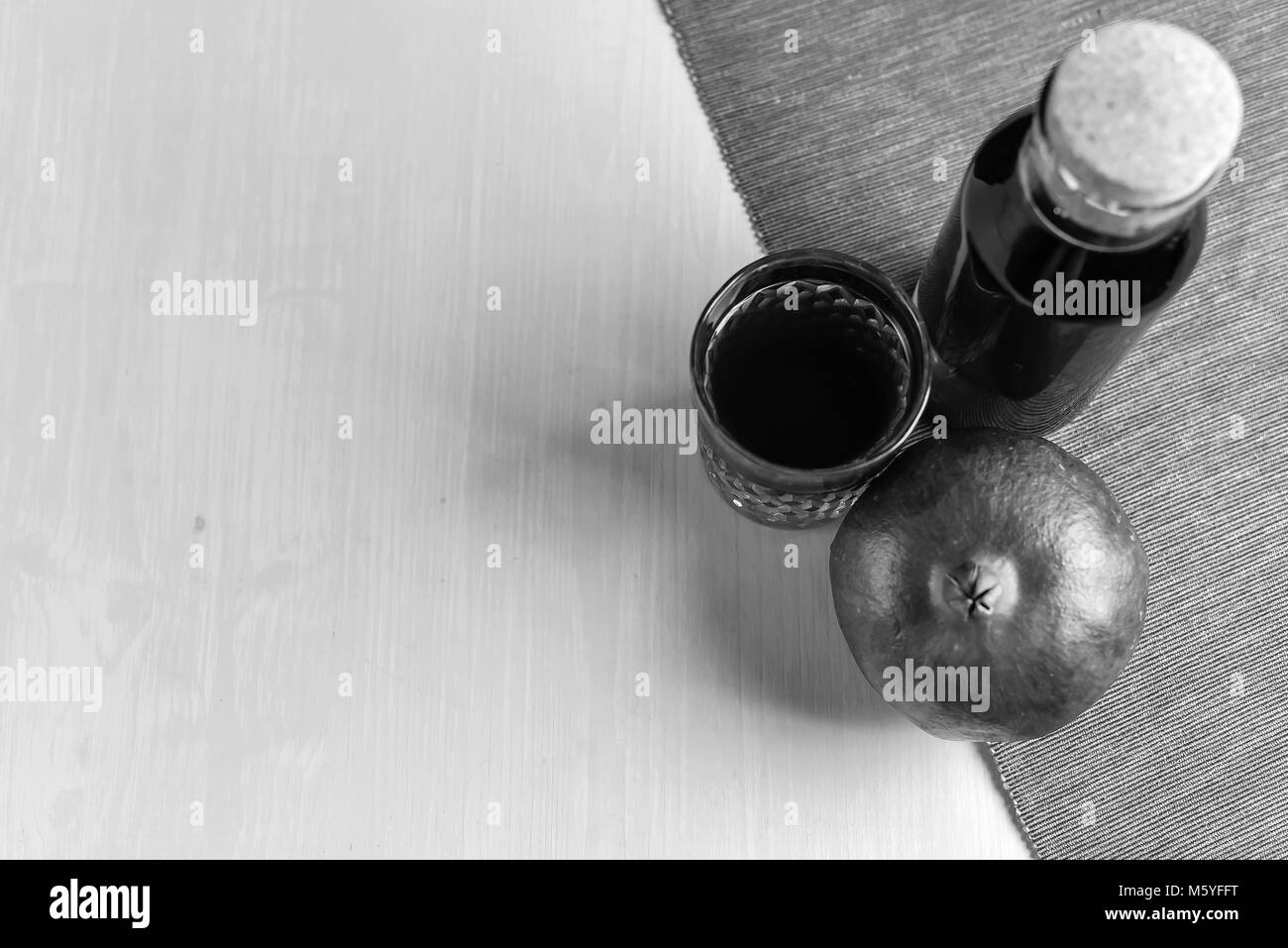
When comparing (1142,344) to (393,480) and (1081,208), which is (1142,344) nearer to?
(1081,208)

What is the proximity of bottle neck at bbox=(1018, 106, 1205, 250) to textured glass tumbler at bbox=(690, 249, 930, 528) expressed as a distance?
0.08m

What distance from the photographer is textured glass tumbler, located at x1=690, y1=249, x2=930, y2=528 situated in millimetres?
406

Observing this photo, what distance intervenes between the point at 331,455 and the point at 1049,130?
0.34m

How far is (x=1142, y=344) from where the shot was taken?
0.50m

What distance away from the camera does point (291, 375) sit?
20.3 inches

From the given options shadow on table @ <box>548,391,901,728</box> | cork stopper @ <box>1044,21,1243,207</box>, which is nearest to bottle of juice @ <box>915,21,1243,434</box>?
cork stopper @ <box>1044,21,1243,207</box>

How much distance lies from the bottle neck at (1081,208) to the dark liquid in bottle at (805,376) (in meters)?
0.10

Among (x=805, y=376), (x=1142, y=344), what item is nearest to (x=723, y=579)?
(x=805, y=376)

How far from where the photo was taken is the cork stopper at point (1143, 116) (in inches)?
11.3

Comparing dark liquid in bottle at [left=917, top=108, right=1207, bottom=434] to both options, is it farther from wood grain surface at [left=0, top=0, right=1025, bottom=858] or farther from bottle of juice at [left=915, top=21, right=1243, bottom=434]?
wood grain surface at [left=0, top=0, right=1025, bottom=858]

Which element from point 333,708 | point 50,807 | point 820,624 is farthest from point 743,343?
point 50,807

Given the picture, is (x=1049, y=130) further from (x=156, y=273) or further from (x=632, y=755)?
(x=156, y=273)

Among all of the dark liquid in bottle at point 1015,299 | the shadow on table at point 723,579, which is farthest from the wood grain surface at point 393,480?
the dark liquid in bottle at point 1015,299

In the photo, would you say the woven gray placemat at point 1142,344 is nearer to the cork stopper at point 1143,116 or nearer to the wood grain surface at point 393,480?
the wood grain surface at point 393,480
